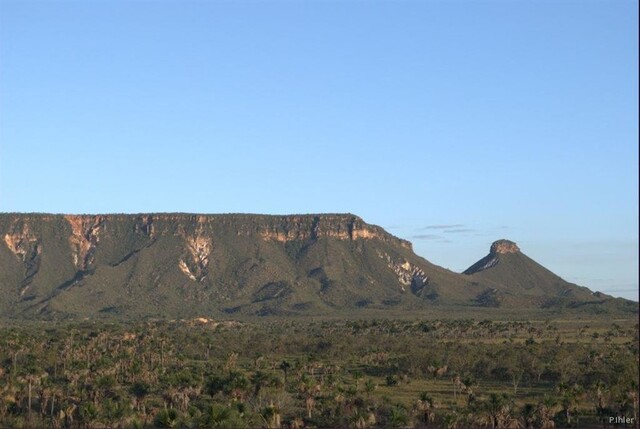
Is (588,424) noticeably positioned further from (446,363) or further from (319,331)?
(319,331)

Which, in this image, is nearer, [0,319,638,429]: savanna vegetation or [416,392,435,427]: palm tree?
[0,319,638,429]: savanna vegetation

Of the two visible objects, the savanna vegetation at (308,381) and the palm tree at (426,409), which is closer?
the savanna vegetation at (308,381)

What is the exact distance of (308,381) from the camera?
94.6 metres

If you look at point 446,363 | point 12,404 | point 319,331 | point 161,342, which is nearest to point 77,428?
point 12,404

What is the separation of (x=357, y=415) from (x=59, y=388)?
2988 cm

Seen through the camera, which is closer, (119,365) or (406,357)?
(119,365)

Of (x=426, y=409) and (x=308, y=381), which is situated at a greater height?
(x=308, y=381)

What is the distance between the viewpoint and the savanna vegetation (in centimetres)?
7756

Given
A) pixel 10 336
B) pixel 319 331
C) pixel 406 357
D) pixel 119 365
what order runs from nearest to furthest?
pixel 119 365
pixel 406 357
pixel 10 336
pixel 319 331

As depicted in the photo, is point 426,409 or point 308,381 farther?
point 308,381

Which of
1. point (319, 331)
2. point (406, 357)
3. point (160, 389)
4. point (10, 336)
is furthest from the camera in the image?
point (319, 331)

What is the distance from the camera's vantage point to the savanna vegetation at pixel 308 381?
77.6 metres

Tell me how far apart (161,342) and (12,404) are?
53.7m

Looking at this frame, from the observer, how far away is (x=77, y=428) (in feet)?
252
